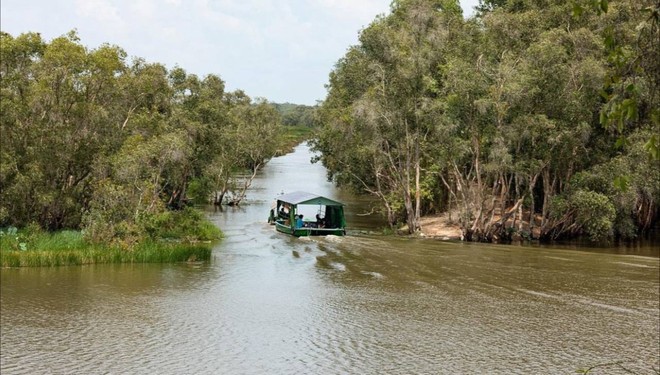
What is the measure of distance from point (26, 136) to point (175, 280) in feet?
39.0

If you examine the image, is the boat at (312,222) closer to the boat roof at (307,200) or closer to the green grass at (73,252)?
the boat roof at (307,200)

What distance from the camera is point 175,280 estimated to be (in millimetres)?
23047

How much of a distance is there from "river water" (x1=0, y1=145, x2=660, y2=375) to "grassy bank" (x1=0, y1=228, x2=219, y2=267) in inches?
19.8

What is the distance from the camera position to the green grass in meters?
23.8

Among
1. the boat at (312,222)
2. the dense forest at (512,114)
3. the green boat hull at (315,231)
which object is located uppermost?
the dense forest at (512,114)

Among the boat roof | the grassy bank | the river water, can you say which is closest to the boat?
the boat roof

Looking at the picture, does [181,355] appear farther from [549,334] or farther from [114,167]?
[114,167]

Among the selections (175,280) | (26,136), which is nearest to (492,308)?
(175,280)

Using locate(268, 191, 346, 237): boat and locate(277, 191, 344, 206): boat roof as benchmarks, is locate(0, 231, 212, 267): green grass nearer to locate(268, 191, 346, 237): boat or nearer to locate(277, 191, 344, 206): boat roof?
locate(268, 191, 346, 237): boat

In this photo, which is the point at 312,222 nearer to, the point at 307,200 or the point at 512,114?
the point at 307,200

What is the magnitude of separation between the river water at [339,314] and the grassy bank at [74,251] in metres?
0.50

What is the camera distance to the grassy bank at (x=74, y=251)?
23.8 meters

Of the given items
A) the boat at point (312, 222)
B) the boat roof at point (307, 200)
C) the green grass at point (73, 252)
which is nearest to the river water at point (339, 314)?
the green grass at point (73, 252)

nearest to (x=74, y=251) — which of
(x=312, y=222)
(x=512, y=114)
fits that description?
(x=312, y=222)
